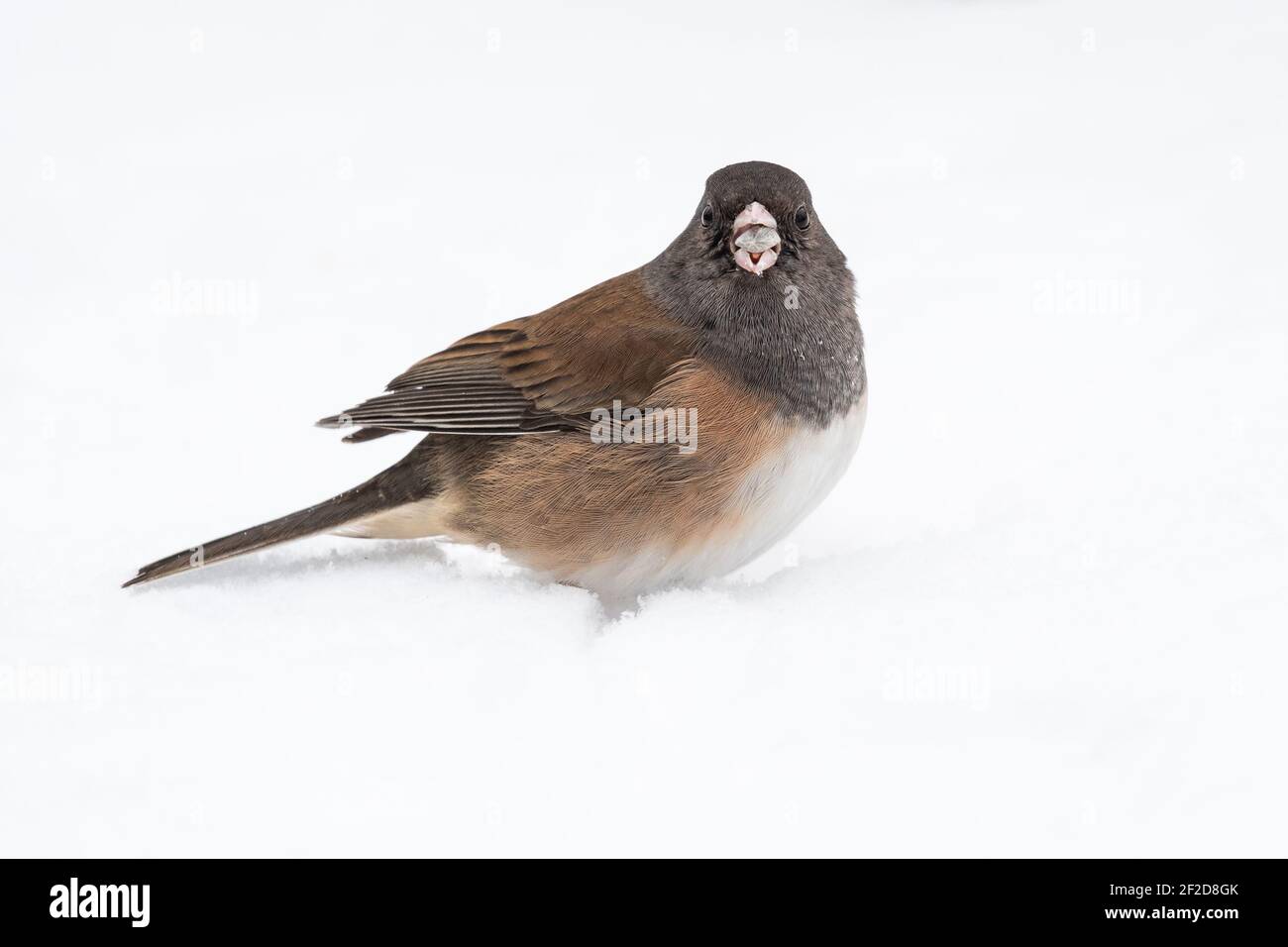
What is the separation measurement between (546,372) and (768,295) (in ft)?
1.87

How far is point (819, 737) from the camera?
8.61ft

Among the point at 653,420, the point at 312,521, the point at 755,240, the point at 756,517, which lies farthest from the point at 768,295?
the point at 312,521

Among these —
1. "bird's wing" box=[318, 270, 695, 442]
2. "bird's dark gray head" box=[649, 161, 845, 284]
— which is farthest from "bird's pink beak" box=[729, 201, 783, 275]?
"bird's wing" box=[318, 270, 695, 442]

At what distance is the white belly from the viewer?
3.11 m

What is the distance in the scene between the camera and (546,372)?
338cm

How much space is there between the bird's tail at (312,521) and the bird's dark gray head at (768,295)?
2.60 ft

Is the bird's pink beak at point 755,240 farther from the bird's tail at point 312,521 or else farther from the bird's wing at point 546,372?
the bird's tail at point 312,521

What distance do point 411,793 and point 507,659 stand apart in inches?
18.7

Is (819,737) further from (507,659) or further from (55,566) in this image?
(55,566)

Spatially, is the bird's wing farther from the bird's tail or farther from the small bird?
the bird's tail

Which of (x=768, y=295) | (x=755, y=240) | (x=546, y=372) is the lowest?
(x=546, y=372)

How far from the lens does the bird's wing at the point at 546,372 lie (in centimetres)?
327

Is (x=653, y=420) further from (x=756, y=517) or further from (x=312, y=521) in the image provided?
(x=312, y=521)
